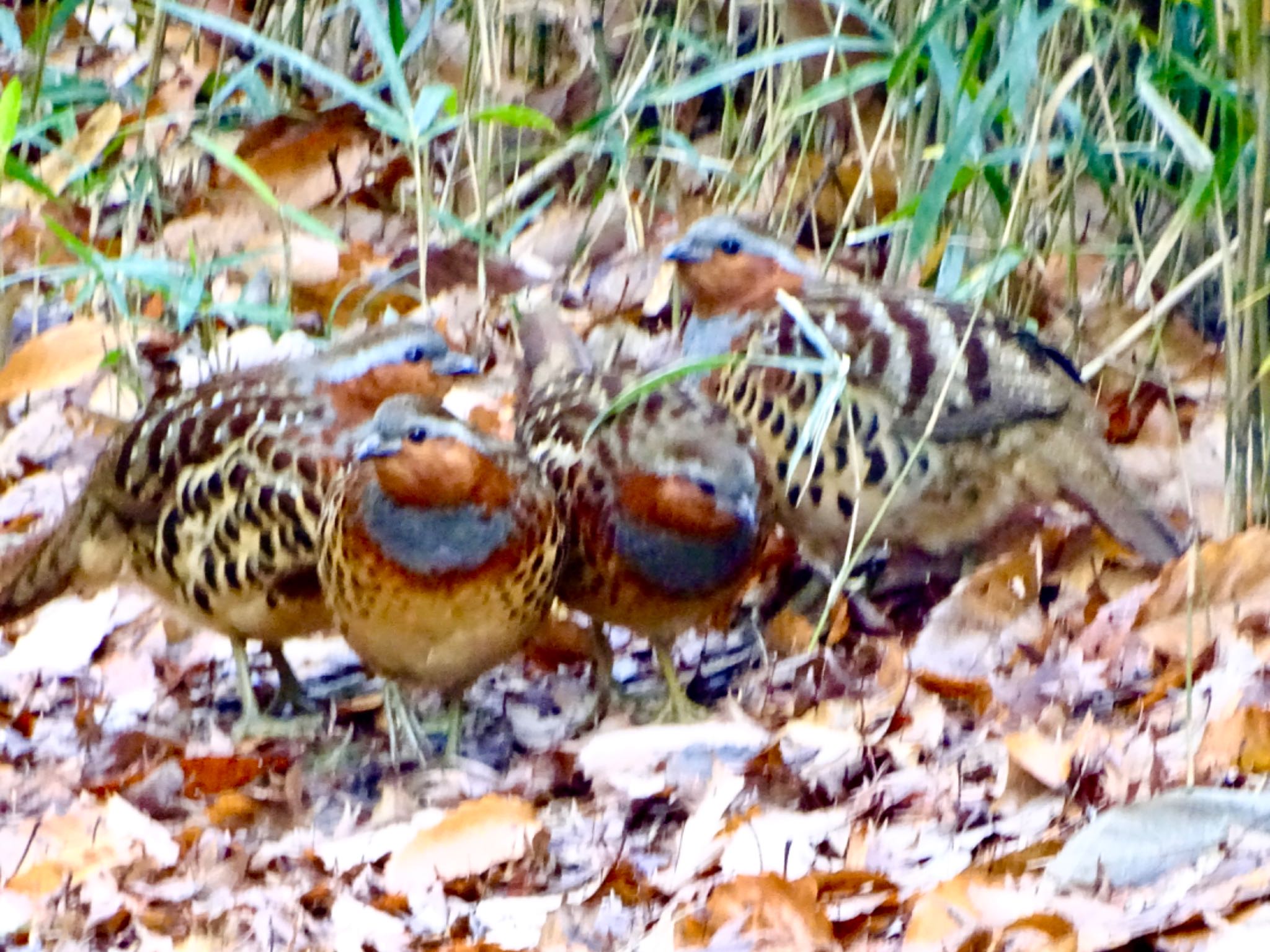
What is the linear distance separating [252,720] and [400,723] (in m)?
0.35

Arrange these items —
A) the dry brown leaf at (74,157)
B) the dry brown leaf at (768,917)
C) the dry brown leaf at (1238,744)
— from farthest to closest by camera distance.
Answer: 1. the dry brown leaf at (74,157)
2. the dry brown leaf at (1238,744)
3. the dry brown leaf at (768,917)

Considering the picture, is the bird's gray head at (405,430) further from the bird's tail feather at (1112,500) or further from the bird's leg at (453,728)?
the bird's tail feather at (1112,500)

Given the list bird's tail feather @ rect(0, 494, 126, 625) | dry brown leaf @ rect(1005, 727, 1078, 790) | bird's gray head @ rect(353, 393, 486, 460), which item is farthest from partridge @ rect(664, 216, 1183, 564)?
bird's tail feather @ rect(0, 494, 126, 625)

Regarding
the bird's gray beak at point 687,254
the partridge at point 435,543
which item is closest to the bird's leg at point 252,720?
the partridge at point 435,543

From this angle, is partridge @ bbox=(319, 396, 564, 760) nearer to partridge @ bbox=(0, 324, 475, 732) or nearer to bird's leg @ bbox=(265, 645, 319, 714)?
partridge @ bbox=(0, 324, 475, 732)

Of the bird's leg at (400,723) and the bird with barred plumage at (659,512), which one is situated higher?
the bird with barred plumage at (659,512)

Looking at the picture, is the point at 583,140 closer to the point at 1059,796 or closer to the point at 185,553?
the point at 185,553

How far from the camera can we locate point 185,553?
11.4 ft

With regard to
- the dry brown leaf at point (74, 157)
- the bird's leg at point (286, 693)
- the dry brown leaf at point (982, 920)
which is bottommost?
the bird's leg at point (286, 693)

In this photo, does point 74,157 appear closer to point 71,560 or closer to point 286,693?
point 71,560

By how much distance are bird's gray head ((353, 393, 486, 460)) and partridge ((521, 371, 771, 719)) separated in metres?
0.27

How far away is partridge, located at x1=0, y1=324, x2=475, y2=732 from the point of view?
3371 millimetres

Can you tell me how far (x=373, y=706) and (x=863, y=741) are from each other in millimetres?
1200

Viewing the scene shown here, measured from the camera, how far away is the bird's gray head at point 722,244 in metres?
Result: 4.01
